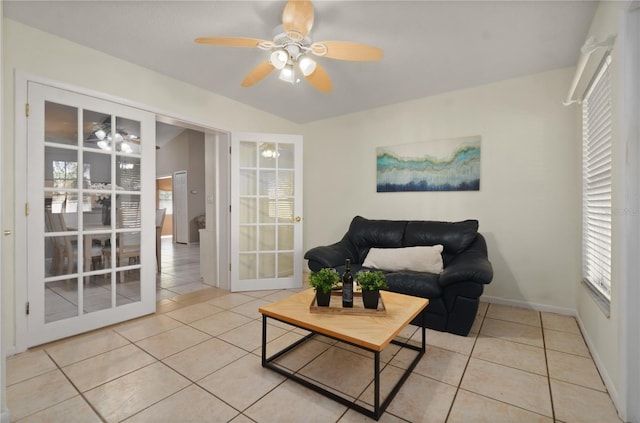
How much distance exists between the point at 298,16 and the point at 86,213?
2.37 m

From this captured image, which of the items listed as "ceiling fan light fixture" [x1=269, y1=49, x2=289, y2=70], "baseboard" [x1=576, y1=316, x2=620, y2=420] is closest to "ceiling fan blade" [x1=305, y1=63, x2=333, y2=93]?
"ceiling fan light fixture" [x1=269, y1=49, x2=289, y2=70]

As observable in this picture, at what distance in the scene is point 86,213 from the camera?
251cm

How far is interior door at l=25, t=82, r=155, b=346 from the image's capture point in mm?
2234

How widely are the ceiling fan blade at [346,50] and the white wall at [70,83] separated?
6.17 feet

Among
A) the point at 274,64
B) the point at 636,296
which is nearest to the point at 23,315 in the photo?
the point at 274,64

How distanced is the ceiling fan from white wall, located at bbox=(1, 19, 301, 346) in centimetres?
131

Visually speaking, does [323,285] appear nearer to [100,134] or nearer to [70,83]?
[100,134]

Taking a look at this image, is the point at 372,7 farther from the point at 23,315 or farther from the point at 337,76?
the point at 23,315

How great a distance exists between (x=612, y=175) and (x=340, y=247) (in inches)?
96.2

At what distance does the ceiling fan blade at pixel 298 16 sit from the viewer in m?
1.76

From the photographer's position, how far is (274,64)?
209cm

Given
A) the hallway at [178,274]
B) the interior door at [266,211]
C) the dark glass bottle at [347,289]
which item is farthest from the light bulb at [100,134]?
the dark glass bottle at [347,289]

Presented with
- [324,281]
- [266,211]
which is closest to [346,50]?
[324,281]

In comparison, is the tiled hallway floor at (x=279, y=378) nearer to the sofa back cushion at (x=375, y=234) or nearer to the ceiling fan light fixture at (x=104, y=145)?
the sofa back cushion at (x=375, y=234)
